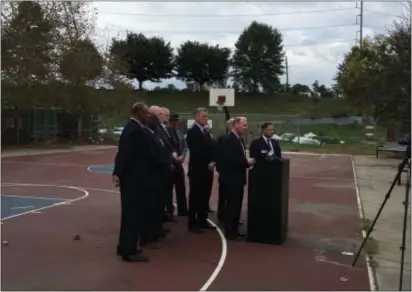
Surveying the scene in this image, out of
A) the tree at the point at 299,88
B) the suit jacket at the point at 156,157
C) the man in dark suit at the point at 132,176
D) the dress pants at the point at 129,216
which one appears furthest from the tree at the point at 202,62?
the dress pants at the point at 129,216

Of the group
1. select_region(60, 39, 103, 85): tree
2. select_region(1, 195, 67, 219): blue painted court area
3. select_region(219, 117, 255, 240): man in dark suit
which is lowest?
select_region(1, 195, 67, 219): blue painted court area

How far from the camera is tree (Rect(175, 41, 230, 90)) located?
8188 centimetres

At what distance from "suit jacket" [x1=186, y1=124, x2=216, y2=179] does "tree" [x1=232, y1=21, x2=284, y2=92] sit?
243 ft

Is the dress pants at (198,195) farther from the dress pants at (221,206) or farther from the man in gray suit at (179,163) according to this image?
the man in gray suit at (179,163)

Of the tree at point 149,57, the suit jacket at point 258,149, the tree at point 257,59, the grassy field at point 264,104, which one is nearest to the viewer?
the suit jacket at point 258,149

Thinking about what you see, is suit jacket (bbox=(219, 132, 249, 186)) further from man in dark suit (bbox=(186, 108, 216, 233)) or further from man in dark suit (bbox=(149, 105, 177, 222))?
man in dark suit (bbox=(149, 105, 177, 222))

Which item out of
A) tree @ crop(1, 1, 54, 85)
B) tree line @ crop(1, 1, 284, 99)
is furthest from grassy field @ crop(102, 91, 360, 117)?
tree @ crop(1, 1, 54, 85)

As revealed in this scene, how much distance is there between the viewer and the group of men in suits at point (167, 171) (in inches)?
306

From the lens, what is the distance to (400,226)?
36.8ft

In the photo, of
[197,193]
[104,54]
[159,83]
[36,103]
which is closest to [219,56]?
[159,83]

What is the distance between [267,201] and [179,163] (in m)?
1.83

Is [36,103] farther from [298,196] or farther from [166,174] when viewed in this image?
[166,174]

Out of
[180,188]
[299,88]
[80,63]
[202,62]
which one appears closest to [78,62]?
[80,63]

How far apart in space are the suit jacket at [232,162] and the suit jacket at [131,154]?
1.67 m
